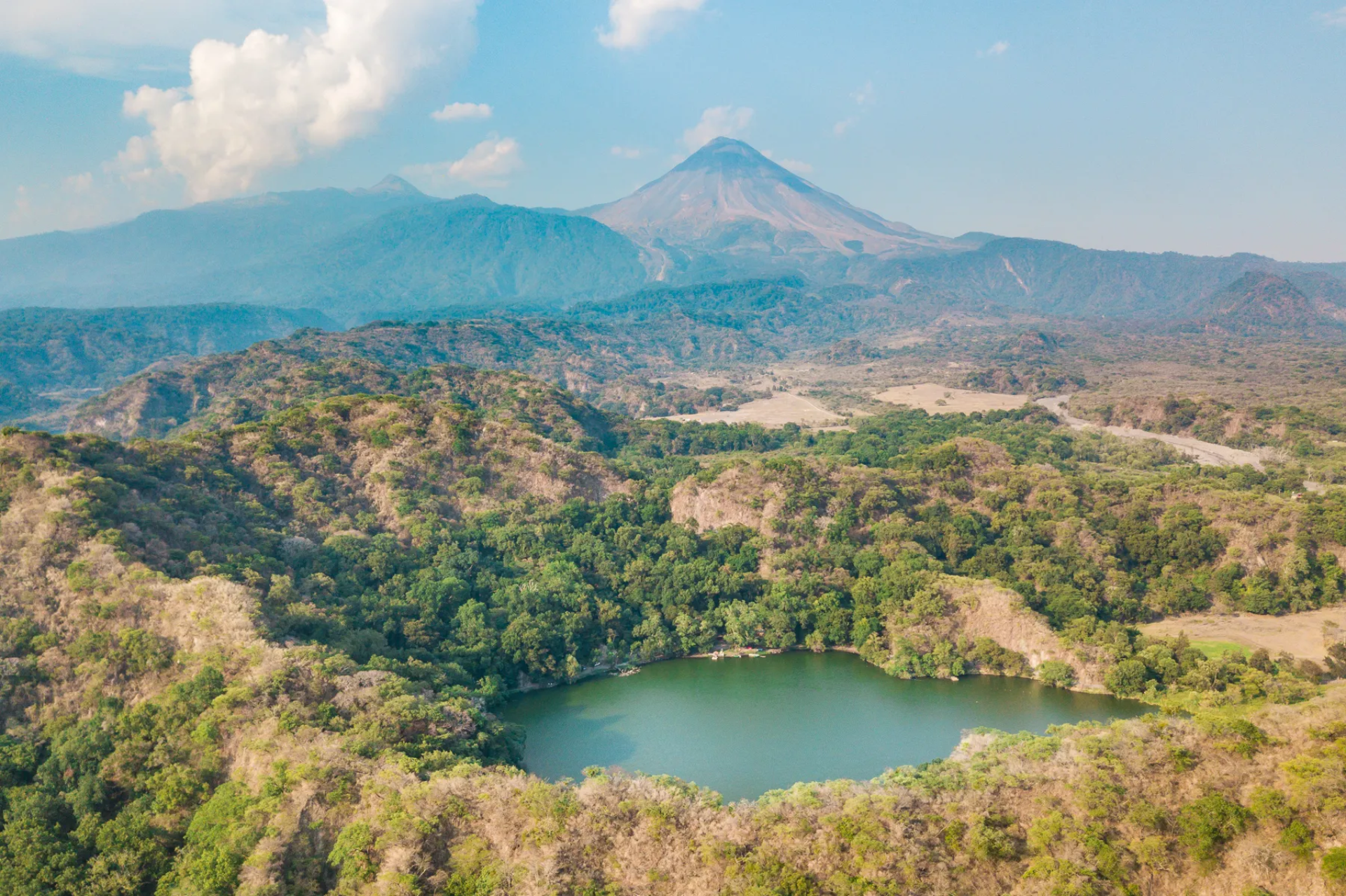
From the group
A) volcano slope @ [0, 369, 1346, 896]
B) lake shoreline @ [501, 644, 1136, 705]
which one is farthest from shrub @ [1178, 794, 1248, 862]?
lake shoreline @ [501, 644, 1136, 705]

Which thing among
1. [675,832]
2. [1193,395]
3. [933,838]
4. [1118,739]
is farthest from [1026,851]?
[1193,395]

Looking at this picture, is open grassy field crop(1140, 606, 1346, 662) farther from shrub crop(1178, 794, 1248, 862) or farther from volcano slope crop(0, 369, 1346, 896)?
shrub crop(1178, 794, 1248, 862)

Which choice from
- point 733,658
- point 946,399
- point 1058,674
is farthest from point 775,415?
point 1058,674

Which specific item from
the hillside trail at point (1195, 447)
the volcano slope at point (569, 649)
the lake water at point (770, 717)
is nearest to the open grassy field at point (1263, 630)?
the volcano slope at point (569, 649)

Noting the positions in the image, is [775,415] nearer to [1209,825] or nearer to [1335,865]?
[1209,825]

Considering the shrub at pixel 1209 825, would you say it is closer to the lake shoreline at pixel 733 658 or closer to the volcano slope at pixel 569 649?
the volcano slope at pixel 569 649

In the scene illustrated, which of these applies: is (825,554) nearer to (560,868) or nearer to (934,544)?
(934,544)
